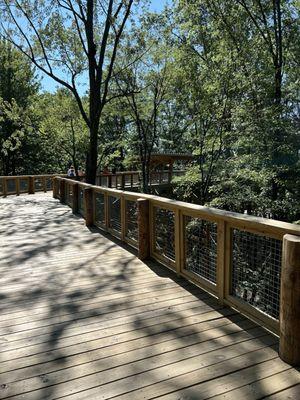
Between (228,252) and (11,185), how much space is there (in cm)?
1458

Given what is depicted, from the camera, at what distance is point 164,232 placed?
4.69 meters

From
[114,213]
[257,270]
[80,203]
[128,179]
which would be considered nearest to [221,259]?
[257,270]

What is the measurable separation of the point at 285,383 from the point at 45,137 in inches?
724

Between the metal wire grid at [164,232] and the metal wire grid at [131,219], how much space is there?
26.2 inches

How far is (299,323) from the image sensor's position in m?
2.49

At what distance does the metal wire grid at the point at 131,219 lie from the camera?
220 inches

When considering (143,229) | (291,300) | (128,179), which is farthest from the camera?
(128,179)

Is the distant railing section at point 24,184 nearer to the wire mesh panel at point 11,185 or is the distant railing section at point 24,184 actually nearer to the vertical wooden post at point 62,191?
the wire mesh panel at point 11,185

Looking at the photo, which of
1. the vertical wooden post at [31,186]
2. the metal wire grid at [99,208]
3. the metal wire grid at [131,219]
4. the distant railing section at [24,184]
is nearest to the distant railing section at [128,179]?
the distant railing section at [24,184]

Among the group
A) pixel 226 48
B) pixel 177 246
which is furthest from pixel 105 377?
pixel 226 48

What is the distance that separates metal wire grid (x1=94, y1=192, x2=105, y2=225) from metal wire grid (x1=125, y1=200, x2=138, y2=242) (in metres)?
1.27

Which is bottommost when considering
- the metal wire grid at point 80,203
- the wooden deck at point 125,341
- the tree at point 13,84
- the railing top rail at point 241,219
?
the wooden deck at point 125,341

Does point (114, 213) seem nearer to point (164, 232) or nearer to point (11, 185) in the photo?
point (164, 232)

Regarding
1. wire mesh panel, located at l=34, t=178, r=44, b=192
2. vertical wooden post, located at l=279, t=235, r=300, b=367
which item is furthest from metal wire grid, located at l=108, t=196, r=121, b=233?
wire mesh panel, located at l=34, t=178, r=44, b=192
